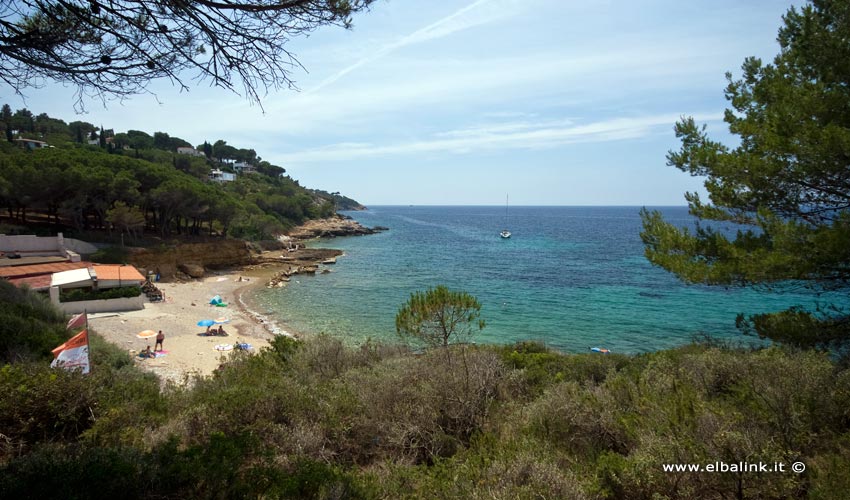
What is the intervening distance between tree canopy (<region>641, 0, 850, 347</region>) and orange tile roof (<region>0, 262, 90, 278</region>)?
977 inches

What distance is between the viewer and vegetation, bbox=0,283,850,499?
3580 millimetres

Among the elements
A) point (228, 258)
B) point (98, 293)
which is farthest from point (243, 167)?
point (98, 293)

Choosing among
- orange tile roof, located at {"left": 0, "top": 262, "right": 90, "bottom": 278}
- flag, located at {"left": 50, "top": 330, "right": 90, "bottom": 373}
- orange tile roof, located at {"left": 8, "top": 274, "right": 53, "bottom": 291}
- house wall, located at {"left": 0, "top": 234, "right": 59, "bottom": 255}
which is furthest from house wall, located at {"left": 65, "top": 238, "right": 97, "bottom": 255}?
flag, located at {"left": 50, "top": 330, "right": 90, "bottom": 373}

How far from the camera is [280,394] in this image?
5742 millimetres

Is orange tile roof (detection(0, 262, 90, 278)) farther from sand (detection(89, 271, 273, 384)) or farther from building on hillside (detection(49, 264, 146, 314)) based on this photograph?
sand (detection(89, 271, 273, 384))

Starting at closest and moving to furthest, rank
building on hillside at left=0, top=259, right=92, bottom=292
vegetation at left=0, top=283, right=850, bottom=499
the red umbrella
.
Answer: vegetation at left=0, top=283, right=850, bottom=499 → the red umbrella → building on hillside at left=0, top=259, right=92, bottom=292

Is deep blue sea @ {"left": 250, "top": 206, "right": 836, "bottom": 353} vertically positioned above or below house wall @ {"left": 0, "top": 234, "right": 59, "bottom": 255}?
below

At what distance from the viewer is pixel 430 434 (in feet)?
18.8

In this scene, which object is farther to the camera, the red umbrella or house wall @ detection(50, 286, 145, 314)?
house wall @ detection(50, 286, 145, 314)

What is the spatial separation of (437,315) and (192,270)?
2959 cm

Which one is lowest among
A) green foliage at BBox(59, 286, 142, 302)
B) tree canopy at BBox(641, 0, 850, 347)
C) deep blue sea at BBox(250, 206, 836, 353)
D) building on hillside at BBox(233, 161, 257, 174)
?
deep blue sea at BBox(250, 206, 836, 353)

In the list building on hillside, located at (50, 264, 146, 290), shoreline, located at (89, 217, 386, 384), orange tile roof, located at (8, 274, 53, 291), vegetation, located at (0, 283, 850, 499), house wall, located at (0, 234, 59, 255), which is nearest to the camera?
vegetation, located at (0, 283, 850, 499)

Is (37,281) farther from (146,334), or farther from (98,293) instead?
(146,334)

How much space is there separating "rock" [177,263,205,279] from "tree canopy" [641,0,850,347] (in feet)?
109
